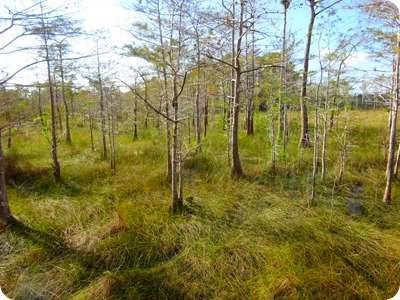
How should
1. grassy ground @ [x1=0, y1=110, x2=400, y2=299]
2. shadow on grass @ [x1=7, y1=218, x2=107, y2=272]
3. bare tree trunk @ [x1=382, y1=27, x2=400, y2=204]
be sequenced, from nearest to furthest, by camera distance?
grassy ground @ [x1=0, y1=110, x2=400, y2=299] < shadow on grass @ [x1=7, y1=218, x2=107, y2=272] < bare tree trunk @ [x1=382, y1=27, x2=400, y2=204]

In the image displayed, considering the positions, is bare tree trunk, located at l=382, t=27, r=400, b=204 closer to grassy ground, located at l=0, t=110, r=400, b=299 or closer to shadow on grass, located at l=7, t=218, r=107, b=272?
grassy ground, located at l=0, t=110, r=400, b=299

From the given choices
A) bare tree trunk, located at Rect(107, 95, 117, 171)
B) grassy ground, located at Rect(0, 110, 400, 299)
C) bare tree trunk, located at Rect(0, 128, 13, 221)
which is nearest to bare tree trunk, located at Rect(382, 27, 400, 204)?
grassy ground, located at Rect(0, 110, 400, 299)

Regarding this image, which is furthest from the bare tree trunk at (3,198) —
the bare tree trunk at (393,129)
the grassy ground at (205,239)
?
the bare tree trunk at (393,129)

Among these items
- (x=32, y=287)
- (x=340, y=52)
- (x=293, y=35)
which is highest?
(x=293, y=35)

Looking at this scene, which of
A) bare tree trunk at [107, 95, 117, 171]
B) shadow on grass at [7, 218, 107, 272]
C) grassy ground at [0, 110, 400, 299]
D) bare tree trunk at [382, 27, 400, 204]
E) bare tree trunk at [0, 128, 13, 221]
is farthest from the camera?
bare tree trunk at [107, 95, 117, 171]

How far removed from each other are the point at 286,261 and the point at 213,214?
5.05 feet

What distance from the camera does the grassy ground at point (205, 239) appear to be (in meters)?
2.54

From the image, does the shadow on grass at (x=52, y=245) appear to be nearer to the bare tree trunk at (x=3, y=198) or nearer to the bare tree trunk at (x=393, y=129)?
the bare tree trunk at (x=3, y=198)

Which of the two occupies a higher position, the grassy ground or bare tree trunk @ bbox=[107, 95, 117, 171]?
bare tree trunk @ bbox=[107, 95, 117, 171]

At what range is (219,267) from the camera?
9.14 feet

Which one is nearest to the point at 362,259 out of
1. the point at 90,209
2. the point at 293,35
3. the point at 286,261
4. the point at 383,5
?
the point at 286,261

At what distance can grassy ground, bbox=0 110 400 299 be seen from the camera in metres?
2.54

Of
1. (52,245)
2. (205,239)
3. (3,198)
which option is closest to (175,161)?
(205,239)

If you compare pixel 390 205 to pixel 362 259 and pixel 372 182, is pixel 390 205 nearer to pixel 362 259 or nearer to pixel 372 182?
pixel 372 182
